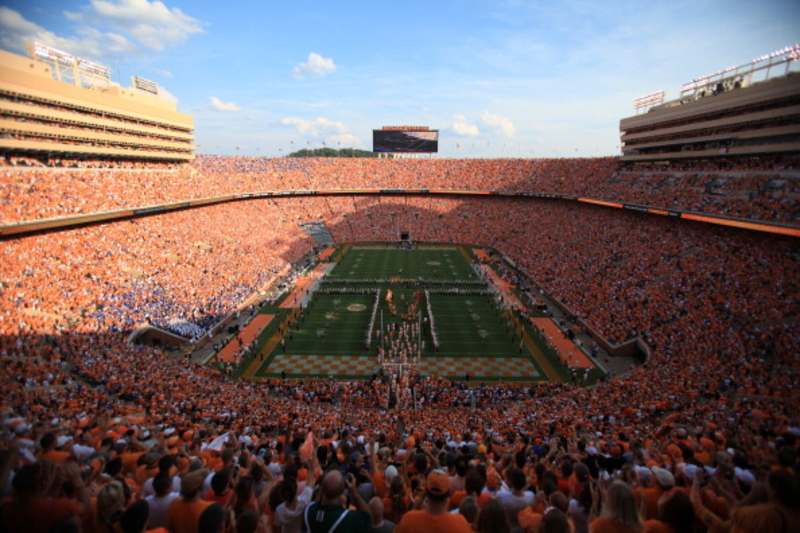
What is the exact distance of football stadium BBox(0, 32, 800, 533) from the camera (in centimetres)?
453

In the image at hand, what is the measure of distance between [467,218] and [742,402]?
47314mm

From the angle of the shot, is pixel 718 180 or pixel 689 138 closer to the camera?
pixel 718 180

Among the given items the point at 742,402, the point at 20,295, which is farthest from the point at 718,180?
the point at 20,295

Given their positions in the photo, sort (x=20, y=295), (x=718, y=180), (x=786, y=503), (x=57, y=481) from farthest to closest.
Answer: (x=718, y=180)
(x=20, y=295)
(x=57, y=481)
(x=786, y=503)

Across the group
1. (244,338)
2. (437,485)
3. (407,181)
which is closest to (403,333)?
(244,338)

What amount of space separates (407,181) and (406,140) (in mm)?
7598

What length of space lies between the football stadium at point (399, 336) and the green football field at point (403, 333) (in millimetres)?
239

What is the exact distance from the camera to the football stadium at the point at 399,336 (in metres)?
4.53

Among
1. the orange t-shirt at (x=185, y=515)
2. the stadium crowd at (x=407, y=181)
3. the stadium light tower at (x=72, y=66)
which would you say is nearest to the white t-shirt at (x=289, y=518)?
the orange t-shirt at (x=185, y=515)

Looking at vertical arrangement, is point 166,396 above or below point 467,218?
below

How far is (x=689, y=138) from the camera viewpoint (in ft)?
128

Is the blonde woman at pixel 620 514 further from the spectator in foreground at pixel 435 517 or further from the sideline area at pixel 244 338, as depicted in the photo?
the sideline area at pixel 244 338

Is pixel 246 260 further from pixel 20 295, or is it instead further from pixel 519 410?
pixel 519 410

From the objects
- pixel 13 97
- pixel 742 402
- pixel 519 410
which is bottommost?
pixel 519 410
